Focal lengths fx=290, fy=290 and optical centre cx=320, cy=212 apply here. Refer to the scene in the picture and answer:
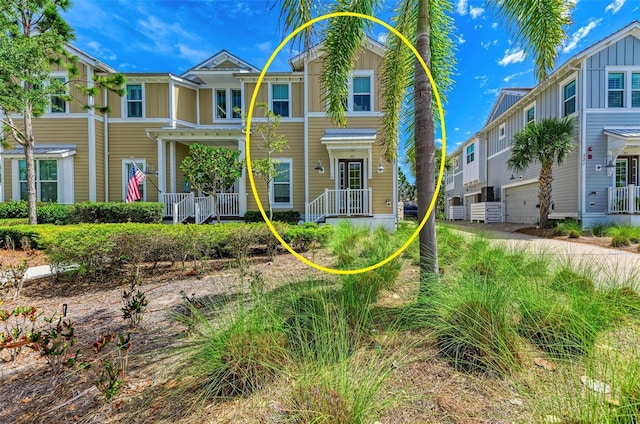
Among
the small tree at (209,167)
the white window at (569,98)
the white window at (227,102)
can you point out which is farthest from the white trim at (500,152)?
the small tree at (209,167)

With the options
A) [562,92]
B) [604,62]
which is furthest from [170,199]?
[604,62]

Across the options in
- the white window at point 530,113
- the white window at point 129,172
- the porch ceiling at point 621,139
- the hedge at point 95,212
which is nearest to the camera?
the hedge at point 95,212

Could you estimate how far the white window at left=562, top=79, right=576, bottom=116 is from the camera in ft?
39.9

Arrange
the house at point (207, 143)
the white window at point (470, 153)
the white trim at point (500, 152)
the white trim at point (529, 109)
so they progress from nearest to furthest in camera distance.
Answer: the house at point (207, 143) → the white trim at point (529, 109) → the white trim at point (500, 152) → the white window at point (470, 153)

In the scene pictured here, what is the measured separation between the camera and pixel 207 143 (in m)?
12.7

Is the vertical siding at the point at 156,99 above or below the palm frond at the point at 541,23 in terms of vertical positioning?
above

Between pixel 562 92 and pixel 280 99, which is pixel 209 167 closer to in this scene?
pixel 280 99

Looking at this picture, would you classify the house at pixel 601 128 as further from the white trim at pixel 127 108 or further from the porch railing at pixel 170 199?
the white trim at pixel 127 108

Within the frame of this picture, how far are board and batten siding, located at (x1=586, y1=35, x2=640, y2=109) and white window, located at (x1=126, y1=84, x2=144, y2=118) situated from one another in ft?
61.2

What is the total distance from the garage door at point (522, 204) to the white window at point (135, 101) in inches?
768

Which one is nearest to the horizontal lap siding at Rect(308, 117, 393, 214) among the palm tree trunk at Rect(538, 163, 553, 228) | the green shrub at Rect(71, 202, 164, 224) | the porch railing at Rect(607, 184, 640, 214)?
the palm tree trunk at Rect(538, 163, 553, 228)

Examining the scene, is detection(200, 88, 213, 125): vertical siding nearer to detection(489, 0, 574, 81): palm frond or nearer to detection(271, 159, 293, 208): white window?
detection(271, 159, 293, 208): white window

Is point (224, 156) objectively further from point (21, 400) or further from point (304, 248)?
point (21, 400)

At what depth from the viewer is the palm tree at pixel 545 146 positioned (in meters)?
10.9
